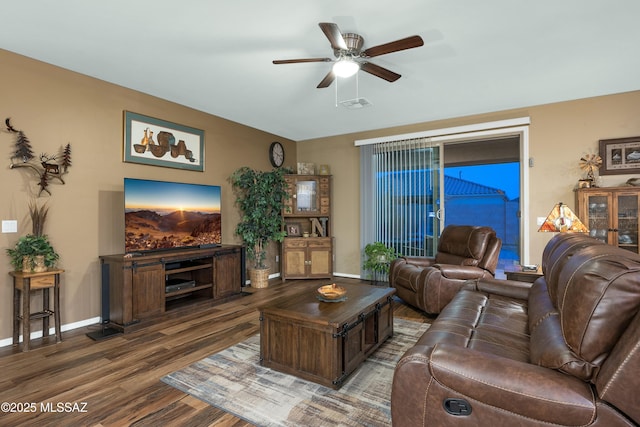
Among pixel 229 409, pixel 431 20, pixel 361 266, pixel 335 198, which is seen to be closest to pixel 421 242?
pixel 361 266

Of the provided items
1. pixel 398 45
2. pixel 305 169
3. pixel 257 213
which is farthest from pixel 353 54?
pixel 305 169

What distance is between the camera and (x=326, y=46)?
294cm

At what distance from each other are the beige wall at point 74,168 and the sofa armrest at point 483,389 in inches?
140

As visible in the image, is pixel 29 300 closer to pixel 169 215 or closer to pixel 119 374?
pixel 119 374

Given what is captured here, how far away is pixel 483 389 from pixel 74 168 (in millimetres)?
4041

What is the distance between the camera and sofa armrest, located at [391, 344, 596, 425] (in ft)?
3.54

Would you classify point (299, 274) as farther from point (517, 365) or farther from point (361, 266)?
point (517, 365)

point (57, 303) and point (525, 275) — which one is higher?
point (525, 275)

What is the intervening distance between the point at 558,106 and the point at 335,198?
366 centimetres

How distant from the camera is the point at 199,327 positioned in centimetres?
340

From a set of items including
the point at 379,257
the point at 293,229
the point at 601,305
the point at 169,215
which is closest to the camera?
the point at 601,305

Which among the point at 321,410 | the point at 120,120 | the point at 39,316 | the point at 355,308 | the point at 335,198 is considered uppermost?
the point at 120,120

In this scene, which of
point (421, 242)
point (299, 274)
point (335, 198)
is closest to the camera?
point (421, 242)

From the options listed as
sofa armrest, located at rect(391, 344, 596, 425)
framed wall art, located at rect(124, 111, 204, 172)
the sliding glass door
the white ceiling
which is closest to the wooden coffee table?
sofa armrest, located at rect(391, 344, 596, 425)
